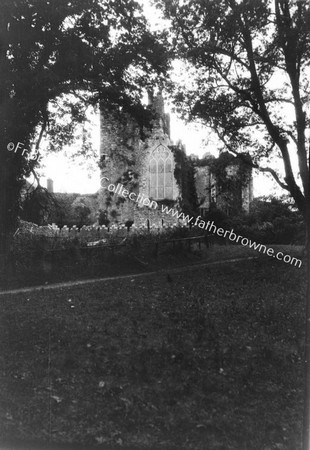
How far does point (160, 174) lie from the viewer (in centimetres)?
3538

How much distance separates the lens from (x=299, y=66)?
539 inches

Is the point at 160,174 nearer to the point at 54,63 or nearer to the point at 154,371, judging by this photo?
the point at 54,63

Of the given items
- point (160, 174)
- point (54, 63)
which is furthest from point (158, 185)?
point (54, 63)

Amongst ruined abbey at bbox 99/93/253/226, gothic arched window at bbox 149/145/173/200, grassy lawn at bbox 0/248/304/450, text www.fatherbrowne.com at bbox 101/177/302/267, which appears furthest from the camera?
gothic arched window at bbox 149/145/173/200

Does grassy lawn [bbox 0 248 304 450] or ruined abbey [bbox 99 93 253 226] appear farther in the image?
ruined abbey [bbox 99 93 253 226]

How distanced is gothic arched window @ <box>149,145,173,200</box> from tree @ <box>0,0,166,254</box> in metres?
21.1

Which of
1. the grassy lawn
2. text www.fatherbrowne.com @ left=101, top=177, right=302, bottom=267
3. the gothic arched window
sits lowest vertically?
the grassy lawn

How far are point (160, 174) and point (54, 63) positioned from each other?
23.2m

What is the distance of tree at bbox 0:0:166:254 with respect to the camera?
11.4 m

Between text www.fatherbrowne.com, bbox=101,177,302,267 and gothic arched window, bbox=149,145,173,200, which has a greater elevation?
gothic arched window, bbox=149,145,173,200

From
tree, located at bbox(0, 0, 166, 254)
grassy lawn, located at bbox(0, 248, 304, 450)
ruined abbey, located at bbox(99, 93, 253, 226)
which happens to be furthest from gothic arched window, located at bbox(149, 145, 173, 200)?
grassy lawn, located at bbox(0, 248, 304, 450)

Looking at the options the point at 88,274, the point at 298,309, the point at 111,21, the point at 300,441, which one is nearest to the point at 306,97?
the point at 111,21

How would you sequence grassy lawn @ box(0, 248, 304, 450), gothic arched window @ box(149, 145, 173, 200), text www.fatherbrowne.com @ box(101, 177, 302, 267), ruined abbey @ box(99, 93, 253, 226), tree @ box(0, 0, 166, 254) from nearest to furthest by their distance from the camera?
grassy lawn @ box(0, 248, 304, 450) → tree @ box(0, 0, 166, 254) → text www.fatherbrowne.com @ box(101, 177, 302, 267) → ruined abbey @ box(99, 93, 253, 226) → gothic arched window @ box(149, 145, 173, 200)

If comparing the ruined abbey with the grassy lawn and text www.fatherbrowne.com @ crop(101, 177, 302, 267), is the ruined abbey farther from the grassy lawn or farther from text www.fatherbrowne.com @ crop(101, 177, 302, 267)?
the grassy lawn
